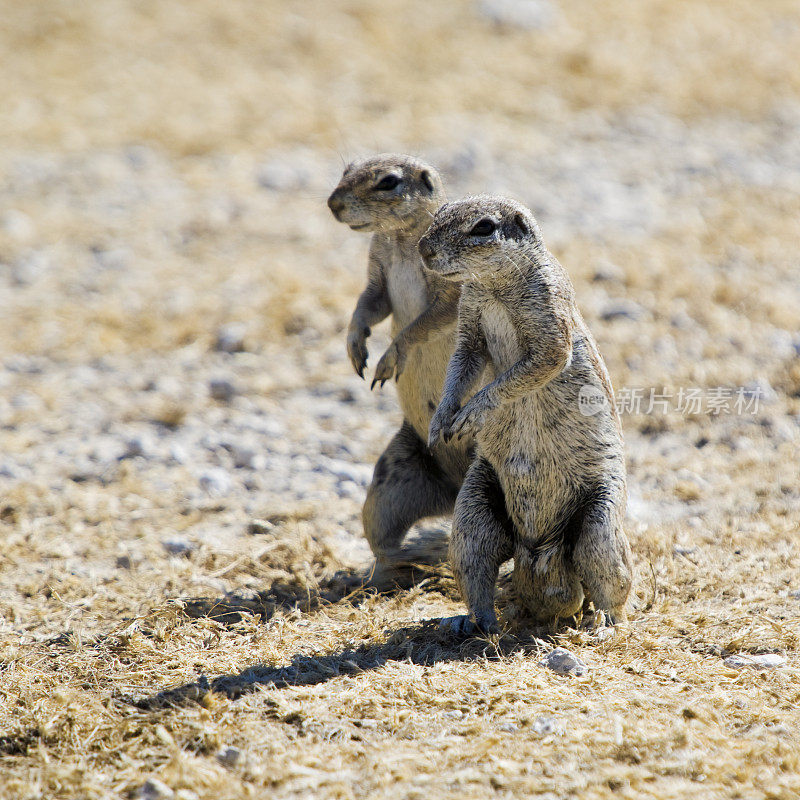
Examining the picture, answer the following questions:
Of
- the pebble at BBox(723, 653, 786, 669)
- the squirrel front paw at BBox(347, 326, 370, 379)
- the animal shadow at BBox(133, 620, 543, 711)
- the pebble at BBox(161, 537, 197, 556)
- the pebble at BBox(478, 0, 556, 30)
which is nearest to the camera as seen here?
the animal shadow at BBox(133, 620, 543, 711)

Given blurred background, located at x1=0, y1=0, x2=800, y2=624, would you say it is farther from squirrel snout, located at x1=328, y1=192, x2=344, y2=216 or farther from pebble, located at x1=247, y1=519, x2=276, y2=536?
squirrel snout, located at x1=328, y1=192, x2=344, y2=216

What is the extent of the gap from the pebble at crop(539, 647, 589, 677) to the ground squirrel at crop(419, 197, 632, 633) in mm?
339

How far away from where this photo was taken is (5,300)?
29.7 ft

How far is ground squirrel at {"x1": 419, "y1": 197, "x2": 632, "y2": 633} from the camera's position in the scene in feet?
13.8

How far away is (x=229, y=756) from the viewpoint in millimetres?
3410

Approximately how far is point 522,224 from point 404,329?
1.02 metres

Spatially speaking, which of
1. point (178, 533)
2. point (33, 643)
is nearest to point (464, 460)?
point (178, 533)

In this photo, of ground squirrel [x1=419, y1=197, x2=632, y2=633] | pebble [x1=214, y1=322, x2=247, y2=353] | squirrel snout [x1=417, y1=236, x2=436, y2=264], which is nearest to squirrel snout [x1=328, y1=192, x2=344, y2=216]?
ground squirrel [x1=419, y1=197, x2=632, y2=633]

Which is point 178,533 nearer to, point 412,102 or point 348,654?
point 348,654

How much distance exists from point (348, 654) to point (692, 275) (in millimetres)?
6097

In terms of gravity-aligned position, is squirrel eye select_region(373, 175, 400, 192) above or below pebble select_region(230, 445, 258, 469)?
above

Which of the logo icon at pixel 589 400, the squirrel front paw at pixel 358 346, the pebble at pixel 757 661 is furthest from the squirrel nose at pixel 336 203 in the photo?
the pebble at pixel 757 661

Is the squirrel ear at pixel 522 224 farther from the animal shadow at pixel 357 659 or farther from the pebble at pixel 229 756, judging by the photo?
the pebble at pixel 229 756

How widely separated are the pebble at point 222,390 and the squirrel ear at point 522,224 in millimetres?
3852
